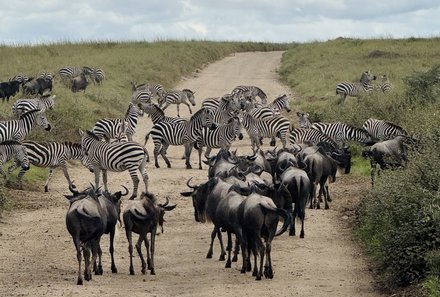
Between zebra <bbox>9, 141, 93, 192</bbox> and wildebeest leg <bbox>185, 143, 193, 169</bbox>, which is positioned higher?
zebra <bbox>9, 141, 93, 192</bbox>

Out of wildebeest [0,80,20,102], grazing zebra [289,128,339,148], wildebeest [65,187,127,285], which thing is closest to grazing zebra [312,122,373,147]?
grazing zebra [289,128,339,148]

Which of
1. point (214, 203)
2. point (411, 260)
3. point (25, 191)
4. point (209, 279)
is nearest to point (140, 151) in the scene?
point (25, 191)

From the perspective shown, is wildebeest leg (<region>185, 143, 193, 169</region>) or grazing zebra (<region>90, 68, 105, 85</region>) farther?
grazing zebra (<region>90, 68, 105, 85</region>)

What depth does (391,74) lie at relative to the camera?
44.7 m

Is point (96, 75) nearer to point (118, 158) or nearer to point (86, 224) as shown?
point (118, 158)

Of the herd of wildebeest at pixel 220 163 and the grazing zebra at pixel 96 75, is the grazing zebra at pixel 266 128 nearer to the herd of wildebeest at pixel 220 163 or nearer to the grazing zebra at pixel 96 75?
the herd of wildebeest at pixel 220 163

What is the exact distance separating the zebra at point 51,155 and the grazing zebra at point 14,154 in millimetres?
261

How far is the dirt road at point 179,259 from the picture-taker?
12.4 m

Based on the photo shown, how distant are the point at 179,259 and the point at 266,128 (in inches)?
523

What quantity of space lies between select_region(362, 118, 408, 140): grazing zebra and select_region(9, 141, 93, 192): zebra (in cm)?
772

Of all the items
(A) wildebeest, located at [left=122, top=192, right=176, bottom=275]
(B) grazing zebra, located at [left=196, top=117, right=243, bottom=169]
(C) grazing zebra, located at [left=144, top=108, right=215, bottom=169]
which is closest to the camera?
(A) wildebeest, located at [left=122, top=192, right=176, bottom=275]

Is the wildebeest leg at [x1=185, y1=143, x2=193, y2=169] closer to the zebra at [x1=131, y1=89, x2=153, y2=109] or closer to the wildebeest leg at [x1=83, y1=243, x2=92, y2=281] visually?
the zebra at [x1=131, y1=89, x2=153, y2=109]

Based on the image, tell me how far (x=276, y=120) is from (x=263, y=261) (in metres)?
14.6

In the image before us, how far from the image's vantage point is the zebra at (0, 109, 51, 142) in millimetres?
23984
